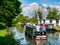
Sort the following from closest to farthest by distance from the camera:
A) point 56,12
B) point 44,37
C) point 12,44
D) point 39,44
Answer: point 12,44 < point 39,44 < point 44,37 < point 56,12

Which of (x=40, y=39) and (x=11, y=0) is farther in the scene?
(x=11, y=0)

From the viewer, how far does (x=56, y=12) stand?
88.1m

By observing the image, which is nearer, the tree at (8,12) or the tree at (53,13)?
the tree at (8,12)

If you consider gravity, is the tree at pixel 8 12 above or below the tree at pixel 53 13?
above

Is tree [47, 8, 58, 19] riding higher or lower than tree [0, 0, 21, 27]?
lower

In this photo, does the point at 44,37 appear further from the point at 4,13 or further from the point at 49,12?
the point at 49,12

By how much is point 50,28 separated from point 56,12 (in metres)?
34.6

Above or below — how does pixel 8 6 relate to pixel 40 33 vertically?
above

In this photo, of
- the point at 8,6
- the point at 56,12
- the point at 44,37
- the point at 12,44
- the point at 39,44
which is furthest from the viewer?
the point at 56,12

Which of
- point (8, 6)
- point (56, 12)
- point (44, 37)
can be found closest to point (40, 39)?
point (44, 37)

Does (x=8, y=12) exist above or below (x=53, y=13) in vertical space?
above

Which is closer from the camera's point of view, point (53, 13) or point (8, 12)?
point (8, 12)

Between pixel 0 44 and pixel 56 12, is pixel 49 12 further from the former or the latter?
pixel 0 44

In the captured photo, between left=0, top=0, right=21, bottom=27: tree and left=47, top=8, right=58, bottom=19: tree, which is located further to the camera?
left=47, top=8, right=58, bottom=19: tree
